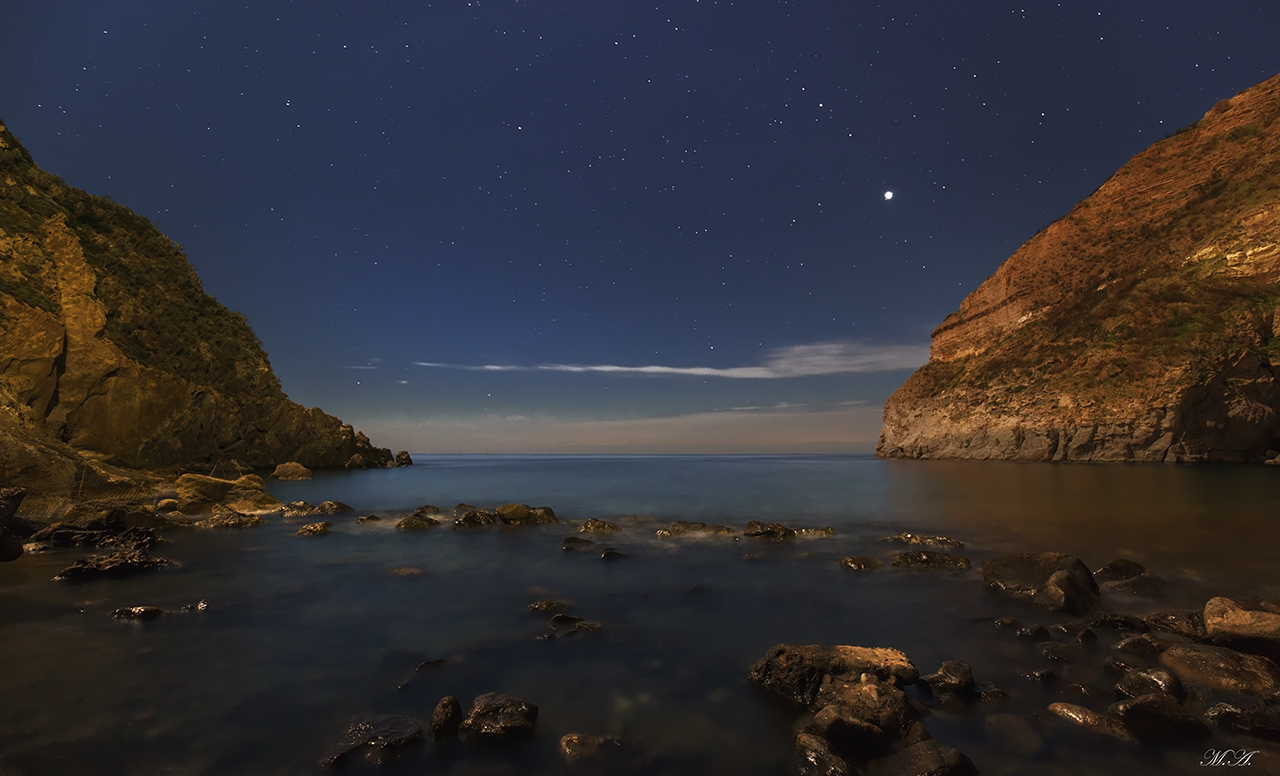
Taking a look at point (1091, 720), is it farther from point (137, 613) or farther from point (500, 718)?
point (137, 613)

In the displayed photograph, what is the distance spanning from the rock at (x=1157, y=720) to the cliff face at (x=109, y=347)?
23.7 m

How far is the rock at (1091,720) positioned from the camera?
442 cm

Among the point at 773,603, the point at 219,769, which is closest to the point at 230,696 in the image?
the point at 219,769

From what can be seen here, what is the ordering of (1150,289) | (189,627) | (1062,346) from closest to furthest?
(189,627), (1150,289), (1062,346)

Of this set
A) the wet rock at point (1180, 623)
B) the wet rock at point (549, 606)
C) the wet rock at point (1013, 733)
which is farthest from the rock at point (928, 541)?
the wet rock at point (549, 606)

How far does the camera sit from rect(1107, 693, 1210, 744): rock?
14.3 feet

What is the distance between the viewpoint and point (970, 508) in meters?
21.8

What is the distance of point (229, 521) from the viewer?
16500mm

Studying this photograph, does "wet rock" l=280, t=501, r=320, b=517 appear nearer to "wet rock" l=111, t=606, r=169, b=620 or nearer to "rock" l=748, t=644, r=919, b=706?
"wet rock" l=111, t=606, r=169, b=620

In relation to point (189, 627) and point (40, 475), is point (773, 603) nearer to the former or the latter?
point (189, 627)

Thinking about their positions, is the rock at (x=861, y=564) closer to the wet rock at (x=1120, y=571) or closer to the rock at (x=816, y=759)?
the wet rock at (x=1120, y=571)

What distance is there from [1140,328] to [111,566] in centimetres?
8163

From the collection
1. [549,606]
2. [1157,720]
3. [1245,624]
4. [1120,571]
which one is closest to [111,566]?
[549,606]

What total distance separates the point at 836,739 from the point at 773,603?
4.85 meters
